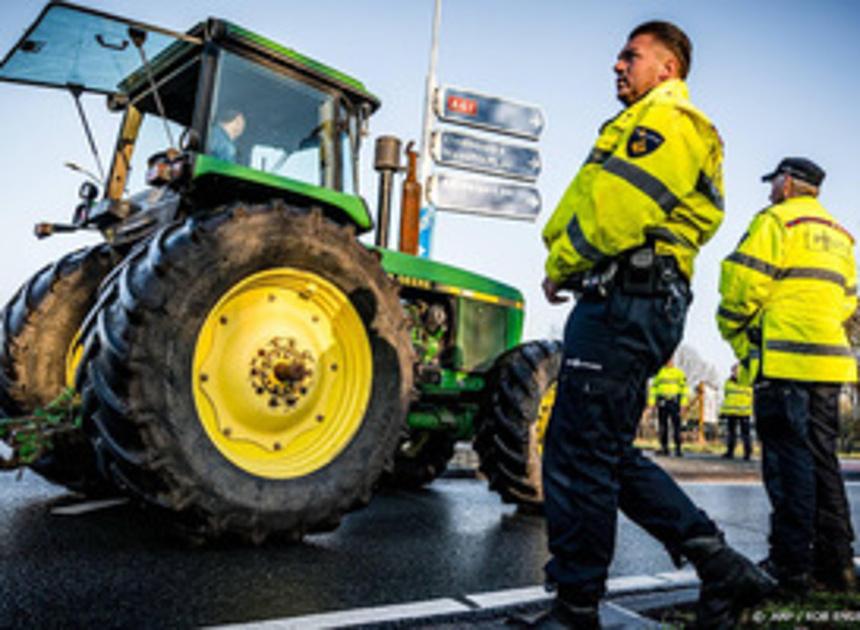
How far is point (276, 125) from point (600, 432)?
2.95 m

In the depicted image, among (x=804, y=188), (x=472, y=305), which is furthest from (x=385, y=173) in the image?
(x=804, y=188)

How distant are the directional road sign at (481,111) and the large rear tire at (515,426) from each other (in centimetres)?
534

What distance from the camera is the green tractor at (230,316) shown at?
2889 mm

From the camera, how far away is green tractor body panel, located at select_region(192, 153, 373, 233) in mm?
3482

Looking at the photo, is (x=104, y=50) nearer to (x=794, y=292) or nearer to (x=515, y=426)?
(x=515, y=426)

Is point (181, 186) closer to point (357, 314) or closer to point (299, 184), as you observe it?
point (299, 184)

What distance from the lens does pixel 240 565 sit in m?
2.88

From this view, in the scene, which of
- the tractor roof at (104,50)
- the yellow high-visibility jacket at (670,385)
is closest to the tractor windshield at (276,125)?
the tractor roof at (104,50)

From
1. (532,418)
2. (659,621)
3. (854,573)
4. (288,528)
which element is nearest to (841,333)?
(854,573)

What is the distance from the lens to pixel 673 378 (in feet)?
46.8

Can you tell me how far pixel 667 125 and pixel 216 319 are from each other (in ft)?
6.96

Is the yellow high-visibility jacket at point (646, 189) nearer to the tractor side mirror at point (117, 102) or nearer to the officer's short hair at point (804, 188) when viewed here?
the officer's short hair at point (804, 188)

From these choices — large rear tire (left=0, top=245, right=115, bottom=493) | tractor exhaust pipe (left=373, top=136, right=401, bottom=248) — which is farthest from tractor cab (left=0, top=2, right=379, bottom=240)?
large rear tire (left=0, top=245, right=115, bottom=493)

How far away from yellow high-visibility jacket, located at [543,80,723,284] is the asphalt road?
1.43 meters
